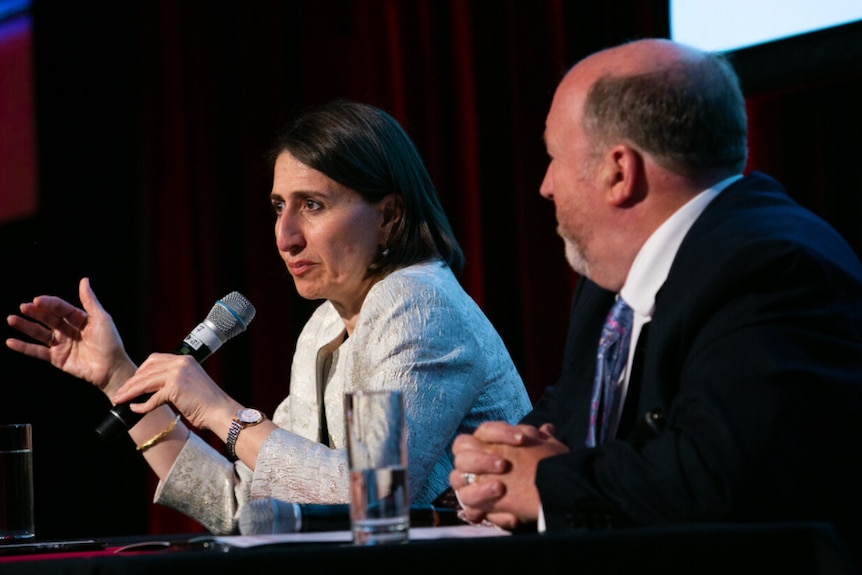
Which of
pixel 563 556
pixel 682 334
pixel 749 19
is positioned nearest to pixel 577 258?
pixel 682 334

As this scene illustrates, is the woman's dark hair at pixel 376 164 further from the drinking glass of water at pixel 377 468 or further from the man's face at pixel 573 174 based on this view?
the drinking glass of water at pixel 377 468

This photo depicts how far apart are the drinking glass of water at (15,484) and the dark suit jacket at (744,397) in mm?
884

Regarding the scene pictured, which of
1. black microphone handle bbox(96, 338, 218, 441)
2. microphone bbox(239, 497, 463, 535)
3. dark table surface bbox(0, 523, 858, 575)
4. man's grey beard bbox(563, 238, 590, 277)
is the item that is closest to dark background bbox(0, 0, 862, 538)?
black microphone handle bbox(96, 338, 218, 441)

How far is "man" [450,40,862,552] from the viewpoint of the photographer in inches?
43.4

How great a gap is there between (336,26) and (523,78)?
81 cm

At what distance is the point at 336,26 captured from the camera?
11.8 ft

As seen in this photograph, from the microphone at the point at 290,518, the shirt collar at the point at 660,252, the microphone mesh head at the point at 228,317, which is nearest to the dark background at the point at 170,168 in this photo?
the microphone mesh head at the point at 228,317

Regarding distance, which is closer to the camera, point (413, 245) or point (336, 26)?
point (413, 245)

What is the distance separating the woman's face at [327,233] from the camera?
7.54 feet

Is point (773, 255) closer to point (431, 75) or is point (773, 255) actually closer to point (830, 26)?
point (830, 26)

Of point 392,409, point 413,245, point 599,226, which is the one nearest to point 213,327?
point 413,245

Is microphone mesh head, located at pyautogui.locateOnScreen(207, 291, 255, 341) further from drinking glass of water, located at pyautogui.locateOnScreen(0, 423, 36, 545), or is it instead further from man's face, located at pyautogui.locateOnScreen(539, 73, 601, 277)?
man's face, located at pyautogui.locateOnScreen(539, 73, 601, 277)

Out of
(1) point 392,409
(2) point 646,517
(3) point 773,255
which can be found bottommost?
(2) point 646,517

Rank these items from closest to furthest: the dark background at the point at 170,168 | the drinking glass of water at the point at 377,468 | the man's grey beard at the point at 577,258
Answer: the drinking glass of water at the point at 377,468 → the man's grey beard at the point at 577,258 → the dark background at the point at 170,168
